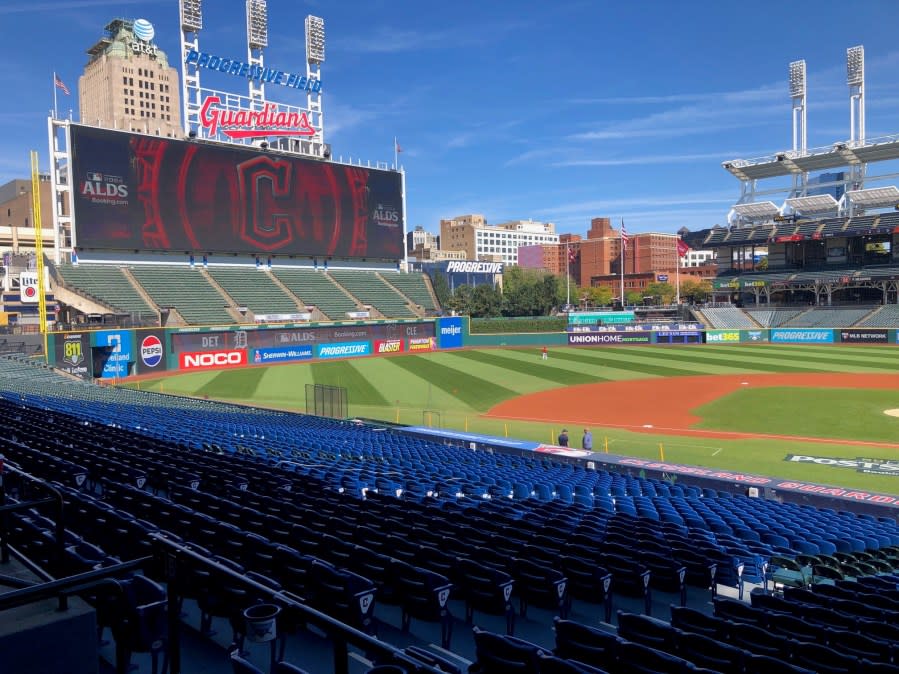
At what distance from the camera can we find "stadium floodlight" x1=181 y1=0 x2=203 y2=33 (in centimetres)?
6328

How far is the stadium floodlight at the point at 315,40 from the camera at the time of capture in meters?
72.3

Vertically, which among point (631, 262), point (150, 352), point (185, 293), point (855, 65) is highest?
point (855, 65)

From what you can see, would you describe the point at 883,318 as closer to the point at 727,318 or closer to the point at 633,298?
the point at 727,318

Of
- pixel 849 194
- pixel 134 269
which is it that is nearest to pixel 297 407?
pixel 134 269

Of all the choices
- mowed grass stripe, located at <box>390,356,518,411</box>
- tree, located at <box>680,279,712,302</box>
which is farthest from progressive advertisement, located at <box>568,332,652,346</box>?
tree, located at <box>680,279,712,302</box>

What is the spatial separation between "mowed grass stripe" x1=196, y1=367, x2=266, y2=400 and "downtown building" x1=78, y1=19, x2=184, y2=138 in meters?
113

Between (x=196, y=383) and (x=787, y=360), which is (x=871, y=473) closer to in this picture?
(x=787, y=360)

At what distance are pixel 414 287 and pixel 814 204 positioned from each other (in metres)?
45.6

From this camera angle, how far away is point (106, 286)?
55938 millimetres

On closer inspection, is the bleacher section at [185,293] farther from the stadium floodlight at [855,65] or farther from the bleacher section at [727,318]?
the stadium floodlight at [855,65]

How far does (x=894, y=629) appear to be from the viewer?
6.16 metres

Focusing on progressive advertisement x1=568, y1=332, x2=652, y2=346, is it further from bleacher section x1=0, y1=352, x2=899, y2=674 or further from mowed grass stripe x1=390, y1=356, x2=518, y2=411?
bleacher section x1=0, y1=352, x2=899, y2=674

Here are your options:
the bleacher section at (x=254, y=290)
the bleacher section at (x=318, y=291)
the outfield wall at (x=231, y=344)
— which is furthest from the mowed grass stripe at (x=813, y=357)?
the bleacher section at (x=254, y=290)

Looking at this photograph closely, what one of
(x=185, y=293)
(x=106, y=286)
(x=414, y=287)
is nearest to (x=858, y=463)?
(x=185, y=293)
